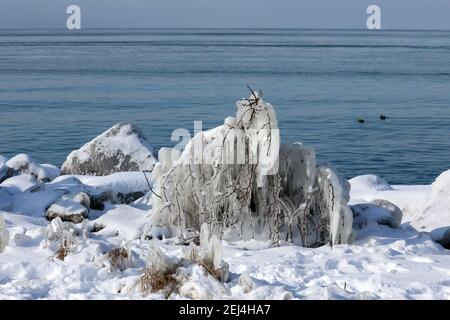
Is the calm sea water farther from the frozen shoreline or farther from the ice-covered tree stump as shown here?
the frozen shoreline

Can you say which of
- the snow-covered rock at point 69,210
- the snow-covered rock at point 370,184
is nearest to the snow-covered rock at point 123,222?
the snow-covered rock at point 69,210

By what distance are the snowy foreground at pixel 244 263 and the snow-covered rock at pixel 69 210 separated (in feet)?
0.60

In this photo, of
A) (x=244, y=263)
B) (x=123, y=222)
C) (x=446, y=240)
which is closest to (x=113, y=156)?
(x=123, y=222)

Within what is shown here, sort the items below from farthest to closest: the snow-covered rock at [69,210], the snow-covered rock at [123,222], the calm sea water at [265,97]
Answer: the calm sea water at [265,97], the snow-covered rock at [69,210], the snow-covered rock at [123,222]

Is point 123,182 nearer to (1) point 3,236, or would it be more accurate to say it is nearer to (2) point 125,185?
(2) point 125,185

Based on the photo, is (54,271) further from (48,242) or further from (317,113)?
(317,113)

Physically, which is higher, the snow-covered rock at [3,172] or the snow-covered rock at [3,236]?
the snow-covered rock at [3,172]

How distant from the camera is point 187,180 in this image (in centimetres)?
1113

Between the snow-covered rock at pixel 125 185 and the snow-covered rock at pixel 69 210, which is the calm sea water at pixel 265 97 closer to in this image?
the snow-covered rock at pixel 125 185

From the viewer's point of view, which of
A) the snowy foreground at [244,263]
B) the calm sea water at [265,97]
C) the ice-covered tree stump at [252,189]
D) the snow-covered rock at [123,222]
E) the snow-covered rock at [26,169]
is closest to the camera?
the snowy foreground at [244,263]

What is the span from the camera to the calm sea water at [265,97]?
2702 cm

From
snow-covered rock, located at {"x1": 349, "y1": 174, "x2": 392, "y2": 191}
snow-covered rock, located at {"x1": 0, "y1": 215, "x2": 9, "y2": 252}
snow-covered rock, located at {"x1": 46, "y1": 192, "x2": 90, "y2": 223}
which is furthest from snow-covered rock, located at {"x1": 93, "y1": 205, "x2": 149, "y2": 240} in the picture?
snow-covered rock, located at {"x1": 349, "y1": 174, "x2": 392, "y2": 191}

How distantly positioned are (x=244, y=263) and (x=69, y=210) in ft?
12.4
